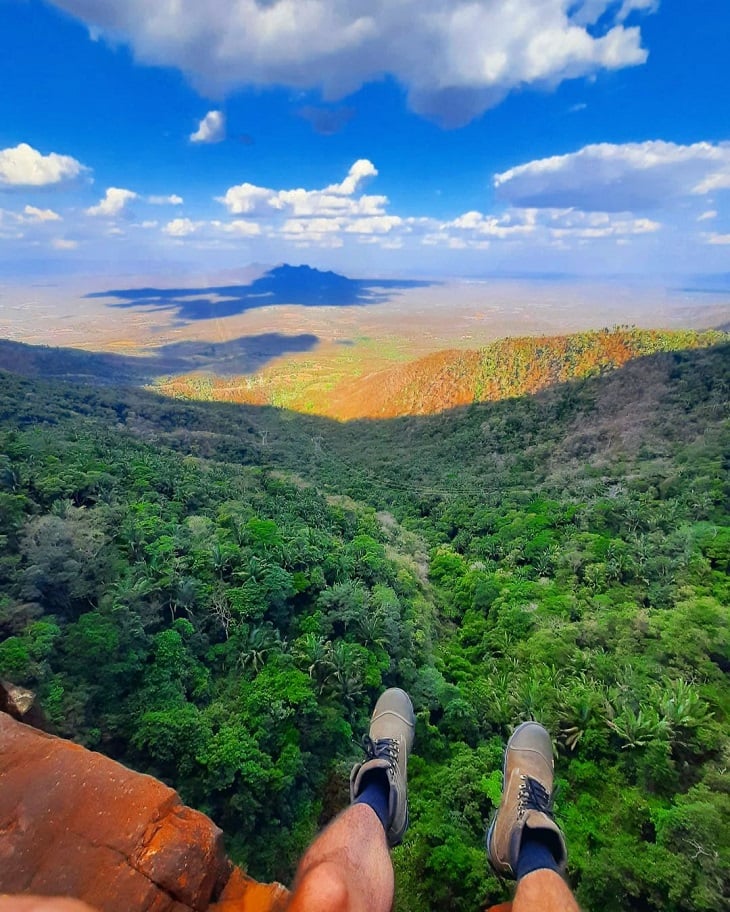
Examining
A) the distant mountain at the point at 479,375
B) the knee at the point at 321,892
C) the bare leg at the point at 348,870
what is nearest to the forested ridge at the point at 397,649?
the bare leg at the point at 348,870

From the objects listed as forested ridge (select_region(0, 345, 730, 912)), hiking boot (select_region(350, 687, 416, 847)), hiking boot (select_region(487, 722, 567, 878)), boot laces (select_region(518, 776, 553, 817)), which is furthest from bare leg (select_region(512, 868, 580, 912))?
forested ridge (select_region(0, 345, 730, 912))

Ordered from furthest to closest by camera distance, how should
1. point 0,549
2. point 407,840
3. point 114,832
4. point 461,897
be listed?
1. point 0,549
2. point 407,840
3. point 461,897
4. point 114,832

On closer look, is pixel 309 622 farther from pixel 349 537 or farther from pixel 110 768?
pixel 110 768

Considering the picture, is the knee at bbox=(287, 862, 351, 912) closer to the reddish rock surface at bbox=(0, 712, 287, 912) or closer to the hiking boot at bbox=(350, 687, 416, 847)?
the hiking boot at bbox=(350, 687, 416, 847)

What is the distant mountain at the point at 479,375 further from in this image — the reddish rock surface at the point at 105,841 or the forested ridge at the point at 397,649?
the reddish rock surface at the point at 105,841

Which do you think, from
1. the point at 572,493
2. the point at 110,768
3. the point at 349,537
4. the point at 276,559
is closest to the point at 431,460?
the point at 572,493
